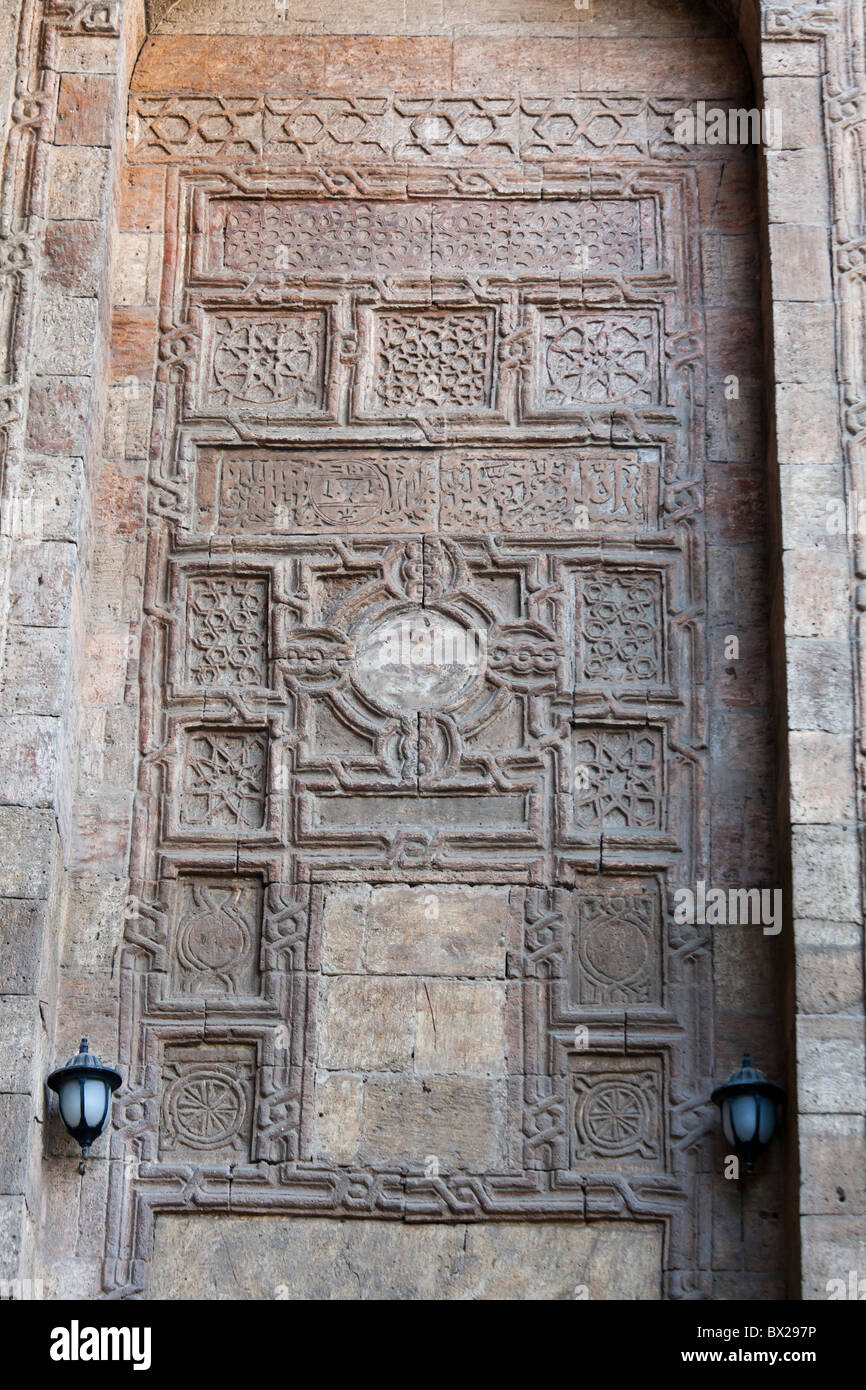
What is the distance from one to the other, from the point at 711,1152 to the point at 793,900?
40.2 inches

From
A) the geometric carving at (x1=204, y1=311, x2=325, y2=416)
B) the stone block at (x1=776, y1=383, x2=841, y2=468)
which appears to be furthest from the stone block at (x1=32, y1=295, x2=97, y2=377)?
the stone block at (x1=776, y1=383, x2=841, y2=468)

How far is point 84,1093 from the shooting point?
7309 mm

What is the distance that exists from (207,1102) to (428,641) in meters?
2.12

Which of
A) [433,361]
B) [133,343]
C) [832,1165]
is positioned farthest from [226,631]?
[832,1165]

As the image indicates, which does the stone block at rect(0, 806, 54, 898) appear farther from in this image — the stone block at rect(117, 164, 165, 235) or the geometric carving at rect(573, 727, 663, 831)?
the stone block at rect(117, 164, 165, 235)

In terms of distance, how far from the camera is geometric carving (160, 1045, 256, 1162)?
7.63m

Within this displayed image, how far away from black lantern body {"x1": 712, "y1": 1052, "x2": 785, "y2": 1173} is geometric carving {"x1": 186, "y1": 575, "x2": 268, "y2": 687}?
2.59 metres

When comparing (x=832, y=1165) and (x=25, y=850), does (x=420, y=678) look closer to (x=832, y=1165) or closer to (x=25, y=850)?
(x=25, y=850)

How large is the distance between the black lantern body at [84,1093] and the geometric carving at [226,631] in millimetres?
1763

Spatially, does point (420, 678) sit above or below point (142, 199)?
below

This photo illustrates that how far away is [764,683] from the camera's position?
827 centimetres

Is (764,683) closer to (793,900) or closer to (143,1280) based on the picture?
(793,900)

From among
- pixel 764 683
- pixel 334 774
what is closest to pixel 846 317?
pixel 764 683
